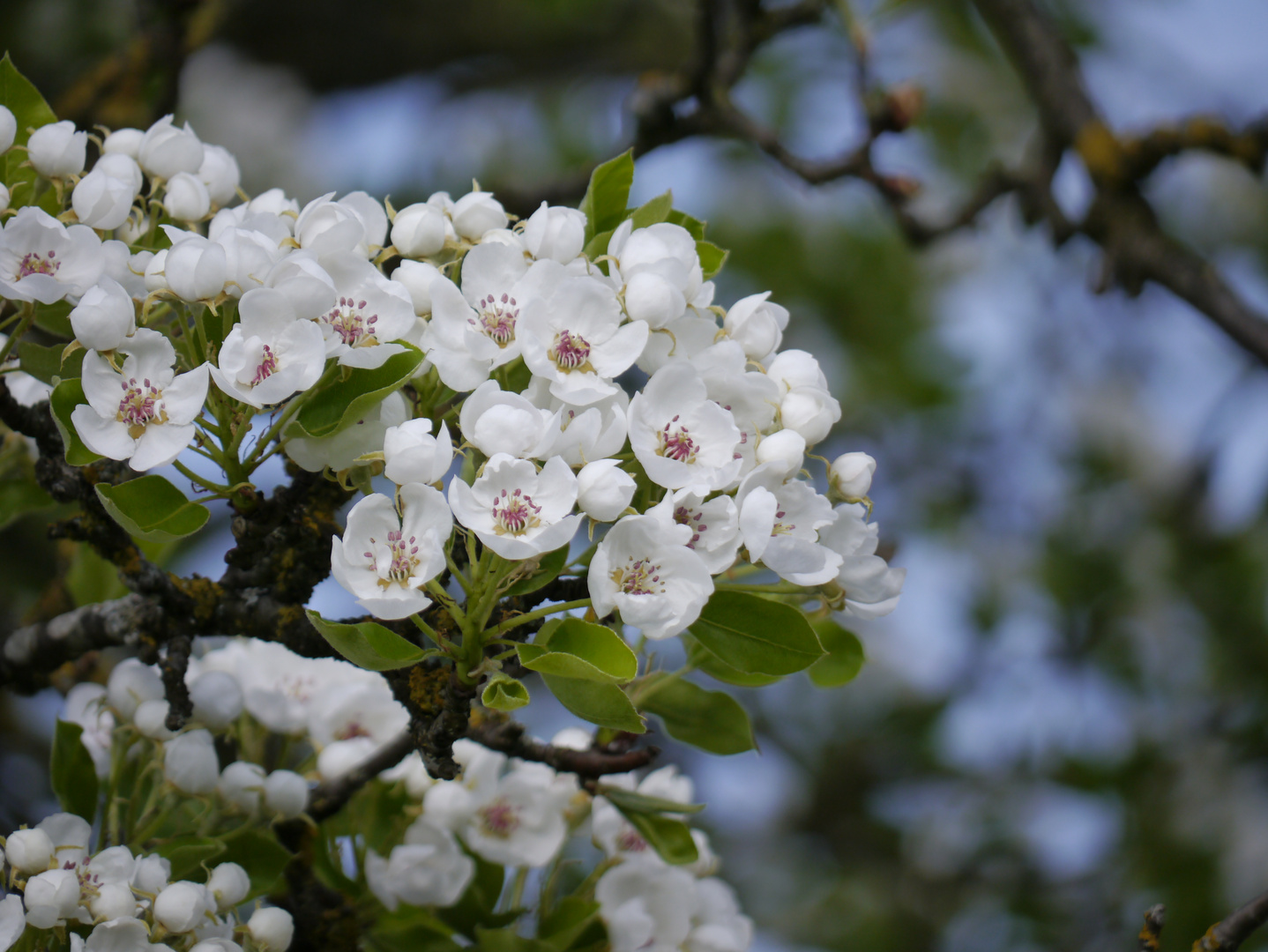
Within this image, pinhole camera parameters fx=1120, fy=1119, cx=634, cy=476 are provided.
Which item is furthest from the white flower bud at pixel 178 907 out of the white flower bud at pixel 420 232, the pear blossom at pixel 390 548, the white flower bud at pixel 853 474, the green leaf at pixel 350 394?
the white flower bud at pixel 853 474

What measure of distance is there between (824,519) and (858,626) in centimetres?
471

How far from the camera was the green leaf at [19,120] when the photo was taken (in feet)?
4.83

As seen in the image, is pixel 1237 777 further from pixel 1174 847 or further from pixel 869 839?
pixel 869 839

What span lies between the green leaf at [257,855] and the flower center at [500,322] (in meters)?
0.85

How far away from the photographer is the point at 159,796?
5.58 feet

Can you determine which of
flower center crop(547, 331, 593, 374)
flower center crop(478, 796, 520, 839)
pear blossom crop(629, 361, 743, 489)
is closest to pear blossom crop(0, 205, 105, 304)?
flower center crop(547, 331, 593, 374)

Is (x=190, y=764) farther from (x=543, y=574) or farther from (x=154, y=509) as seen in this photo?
(x=543, y=574)

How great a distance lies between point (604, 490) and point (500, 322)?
10.3 inches

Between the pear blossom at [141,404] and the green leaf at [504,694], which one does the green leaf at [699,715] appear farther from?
the pear blossom at [141,404]

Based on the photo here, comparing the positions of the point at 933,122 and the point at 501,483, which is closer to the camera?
the point at 501,483

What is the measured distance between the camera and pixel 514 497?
1.16 metres

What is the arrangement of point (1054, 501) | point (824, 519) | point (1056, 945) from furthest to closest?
point (1054, 501), point (1056, 945), point (824, 519)

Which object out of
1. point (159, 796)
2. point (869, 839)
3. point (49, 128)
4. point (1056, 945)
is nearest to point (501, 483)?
point (49, 128)

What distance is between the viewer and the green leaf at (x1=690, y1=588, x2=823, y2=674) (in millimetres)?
1231
